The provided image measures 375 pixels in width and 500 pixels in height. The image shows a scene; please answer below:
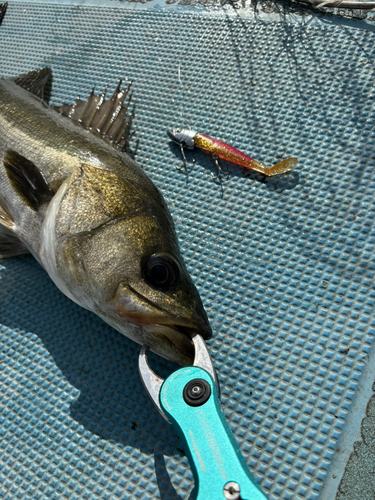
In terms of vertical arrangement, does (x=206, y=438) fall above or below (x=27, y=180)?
below

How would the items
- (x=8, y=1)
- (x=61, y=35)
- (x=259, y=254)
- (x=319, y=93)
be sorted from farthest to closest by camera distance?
(x=8, y=1), (x=61, y=35), (x=319, y=93), (x=259, y=254)

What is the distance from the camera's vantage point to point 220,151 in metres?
2.41

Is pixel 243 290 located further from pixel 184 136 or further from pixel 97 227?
pixel 184 136

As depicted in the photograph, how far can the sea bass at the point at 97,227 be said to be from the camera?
166 cm

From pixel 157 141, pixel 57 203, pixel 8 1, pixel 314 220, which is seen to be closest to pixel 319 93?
pixel 314 220

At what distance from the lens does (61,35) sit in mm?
3514

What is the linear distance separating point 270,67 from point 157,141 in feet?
3.10

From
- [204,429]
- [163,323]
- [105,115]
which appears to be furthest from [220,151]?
[204,429]

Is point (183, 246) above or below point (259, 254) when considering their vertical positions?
below

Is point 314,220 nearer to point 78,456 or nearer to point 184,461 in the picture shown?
point 184,461

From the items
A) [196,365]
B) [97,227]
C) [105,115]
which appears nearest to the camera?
[196,365]

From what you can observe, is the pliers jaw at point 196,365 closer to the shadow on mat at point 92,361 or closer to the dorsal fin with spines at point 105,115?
the shadow on mat at point 92,361

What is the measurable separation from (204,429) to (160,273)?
65 centimetres

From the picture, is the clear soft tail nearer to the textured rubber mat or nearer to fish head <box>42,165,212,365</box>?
the textured rubber mat
